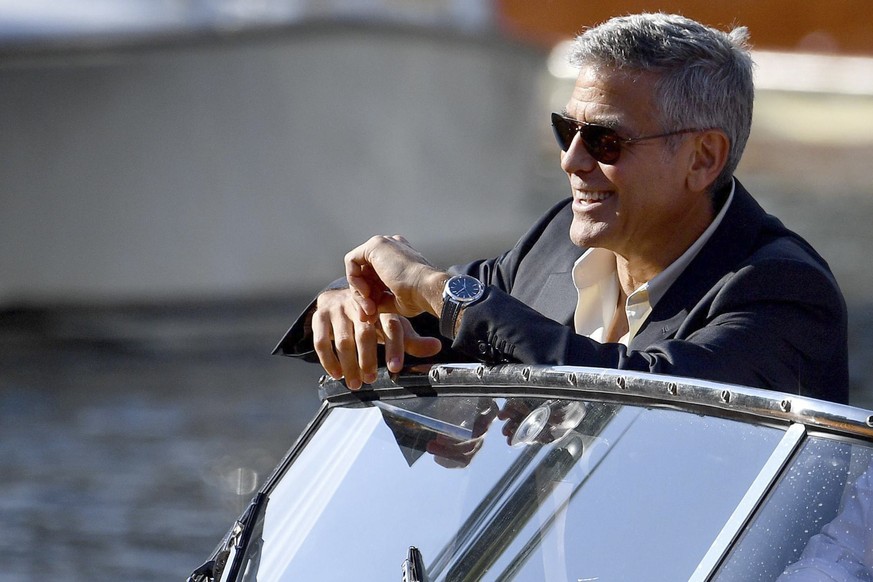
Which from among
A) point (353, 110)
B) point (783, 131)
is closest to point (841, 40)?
point (783, 131)

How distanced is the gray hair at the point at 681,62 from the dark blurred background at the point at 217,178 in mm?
5116

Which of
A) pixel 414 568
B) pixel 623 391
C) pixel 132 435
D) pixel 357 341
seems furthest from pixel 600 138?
pixel 132 435

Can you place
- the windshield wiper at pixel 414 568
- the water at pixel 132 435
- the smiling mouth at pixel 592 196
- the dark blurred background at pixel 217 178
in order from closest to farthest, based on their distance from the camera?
the windshield wiper at pixel 414 568 < the smiling mouth at pixel 592 196 < the water at pixel 132 435 < the dark blurred background at pixel 217 178

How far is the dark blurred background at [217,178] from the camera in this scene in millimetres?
8500

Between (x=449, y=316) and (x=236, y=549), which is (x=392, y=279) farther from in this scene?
(x=236, y=549)

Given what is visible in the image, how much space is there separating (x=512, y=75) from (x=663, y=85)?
837 centimetres

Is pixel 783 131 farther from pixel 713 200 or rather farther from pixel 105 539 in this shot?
pixel 713 200

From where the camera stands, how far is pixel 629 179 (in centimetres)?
222

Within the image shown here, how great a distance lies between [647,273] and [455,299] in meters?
0.46

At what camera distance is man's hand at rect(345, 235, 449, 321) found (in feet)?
6.70

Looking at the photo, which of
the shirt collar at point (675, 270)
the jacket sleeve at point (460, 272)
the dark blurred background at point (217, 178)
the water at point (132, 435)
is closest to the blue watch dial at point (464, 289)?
the jacket sleeve at point (460, 272)

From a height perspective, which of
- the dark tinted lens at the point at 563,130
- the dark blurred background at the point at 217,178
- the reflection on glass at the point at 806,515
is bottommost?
the reflection on glass at the point at 806,515

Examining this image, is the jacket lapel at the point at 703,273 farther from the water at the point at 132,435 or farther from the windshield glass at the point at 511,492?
the water at the point at 132,435

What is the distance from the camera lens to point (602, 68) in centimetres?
220
